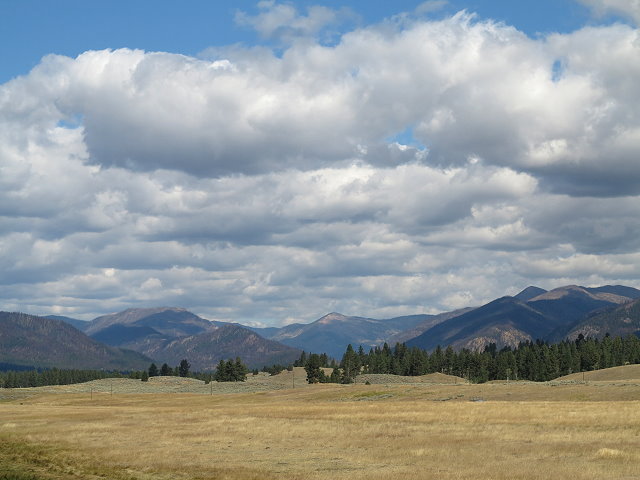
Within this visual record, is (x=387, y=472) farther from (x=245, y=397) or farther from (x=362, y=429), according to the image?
(x=245, y=397)

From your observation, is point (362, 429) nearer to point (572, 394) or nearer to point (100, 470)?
point (100, 470)

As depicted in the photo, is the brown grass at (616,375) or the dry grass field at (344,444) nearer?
the dry grass field at (344,444)

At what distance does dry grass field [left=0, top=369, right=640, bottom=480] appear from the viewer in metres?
37.9

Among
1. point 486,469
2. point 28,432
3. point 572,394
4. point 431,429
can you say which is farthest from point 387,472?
point 572,394

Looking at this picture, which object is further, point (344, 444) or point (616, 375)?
point (616, 375)

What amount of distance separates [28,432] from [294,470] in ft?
128

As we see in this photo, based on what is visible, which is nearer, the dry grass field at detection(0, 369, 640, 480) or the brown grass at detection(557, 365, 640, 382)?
the dry grass field at detection(0, 369, 640, 480)

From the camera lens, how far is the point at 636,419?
187 feet

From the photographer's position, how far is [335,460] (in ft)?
140

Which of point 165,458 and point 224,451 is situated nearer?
point 165,458

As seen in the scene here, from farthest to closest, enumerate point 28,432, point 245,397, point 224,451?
point 245,397 < point 28,432 < point 224,451

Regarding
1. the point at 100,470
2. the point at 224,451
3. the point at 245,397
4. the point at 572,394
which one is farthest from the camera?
the point at 245,397

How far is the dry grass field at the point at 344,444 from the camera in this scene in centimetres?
3788

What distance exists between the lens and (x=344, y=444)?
2005 inches
